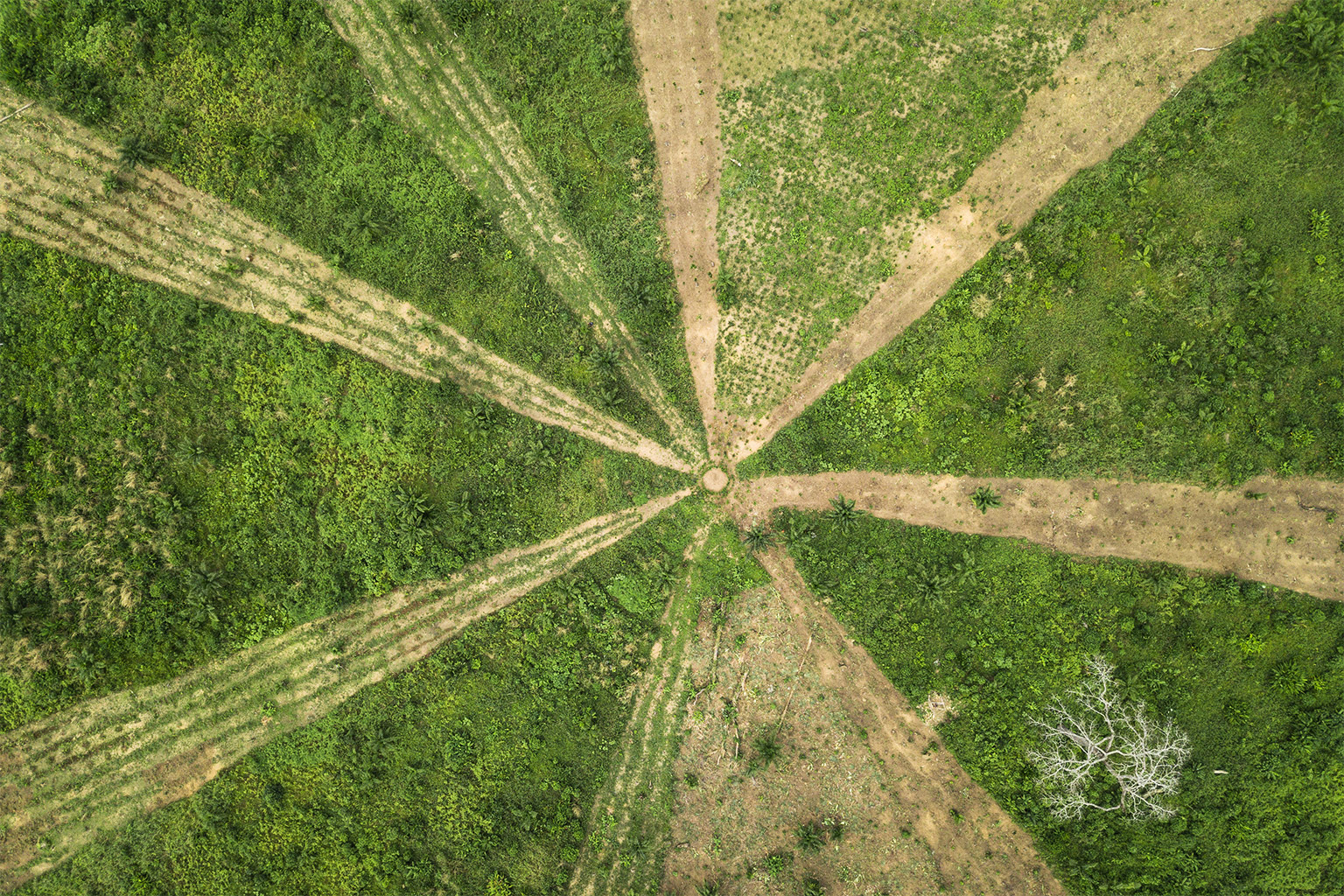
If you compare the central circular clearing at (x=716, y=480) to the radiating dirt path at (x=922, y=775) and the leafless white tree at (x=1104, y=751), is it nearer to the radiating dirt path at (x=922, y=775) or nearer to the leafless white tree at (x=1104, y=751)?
the radiating dirt path at (x=922, y=775)

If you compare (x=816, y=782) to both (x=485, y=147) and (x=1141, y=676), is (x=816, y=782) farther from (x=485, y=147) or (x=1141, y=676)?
(x=485, y=147)

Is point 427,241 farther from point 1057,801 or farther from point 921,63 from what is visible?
point 1057,801

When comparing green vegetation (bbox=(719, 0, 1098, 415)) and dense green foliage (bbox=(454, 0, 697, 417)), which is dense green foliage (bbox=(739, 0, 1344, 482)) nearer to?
green vegetation (bbox=(719, 0, 1098, 415))

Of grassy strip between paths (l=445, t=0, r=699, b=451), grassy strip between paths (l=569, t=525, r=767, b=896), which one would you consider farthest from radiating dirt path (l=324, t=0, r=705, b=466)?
grassy strip between paths (l=569, t=525, r=767, b=896)

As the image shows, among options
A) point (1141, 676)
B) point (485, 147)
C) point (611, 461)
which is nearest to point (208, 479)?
point (611, 461)

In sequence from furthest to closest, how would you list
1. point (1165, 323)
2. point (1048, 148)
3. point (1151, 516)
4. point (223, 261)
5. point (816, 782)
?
1. point (223, 261)
2. point (816, 782)
3. point (1048, 148)
4. point (1151, 516)
5. point (1165, 323)
